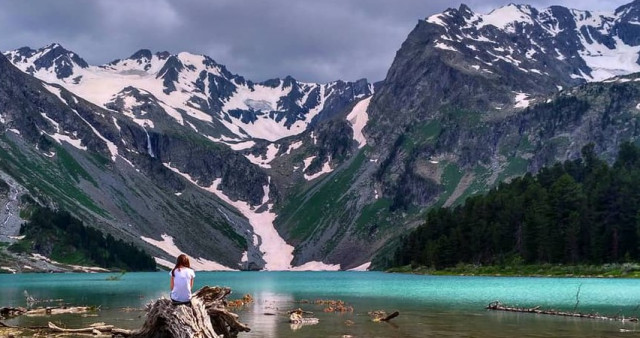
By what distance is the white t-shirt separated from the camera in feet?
103

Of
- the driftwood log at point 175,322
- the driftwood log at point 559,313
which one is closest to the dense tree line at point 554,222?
the driftwood log at point 559,313

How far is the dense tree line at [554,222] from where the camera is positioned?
440 ft

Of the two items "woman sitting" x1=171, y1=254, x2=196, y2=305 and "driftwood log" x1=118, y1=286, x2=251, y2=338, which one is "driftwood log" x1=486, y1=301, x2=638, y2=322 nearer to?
"driftwood log" x1=118, y1=286, x2=251, y2=338

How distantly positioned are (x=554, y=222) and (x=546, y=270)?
11.4 m

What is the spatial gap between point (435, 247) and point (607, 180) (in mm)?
52229

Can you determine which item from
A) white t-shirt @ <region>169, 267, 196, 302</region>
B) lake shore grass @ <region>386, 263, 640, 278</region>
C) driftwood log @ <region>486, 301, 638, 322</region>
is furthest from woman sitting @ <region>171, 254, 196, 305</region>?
lake shore grass @ <region>386, 263, 640, 278</region>

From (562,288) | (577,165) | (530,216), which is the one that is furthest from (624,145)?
(562,288)

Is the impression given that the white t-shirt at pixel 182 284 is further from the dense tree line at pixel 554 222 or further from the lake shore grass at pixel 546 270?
the dense tree line at pixel 554 222

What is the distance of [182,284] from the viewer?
103ft

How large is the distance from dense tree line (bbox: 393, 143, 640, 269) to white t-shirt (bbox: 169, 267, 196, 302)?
11546 centimetres

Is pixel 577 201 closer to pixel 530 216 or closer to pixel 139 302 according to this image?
pixel 530 216

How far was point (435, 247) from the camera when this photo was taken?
17925cm

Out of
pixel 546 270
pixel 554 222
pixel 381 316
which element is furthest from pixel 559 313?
pixel 554 222

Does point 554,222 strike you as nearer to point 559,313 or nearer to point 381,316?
point 559,313
